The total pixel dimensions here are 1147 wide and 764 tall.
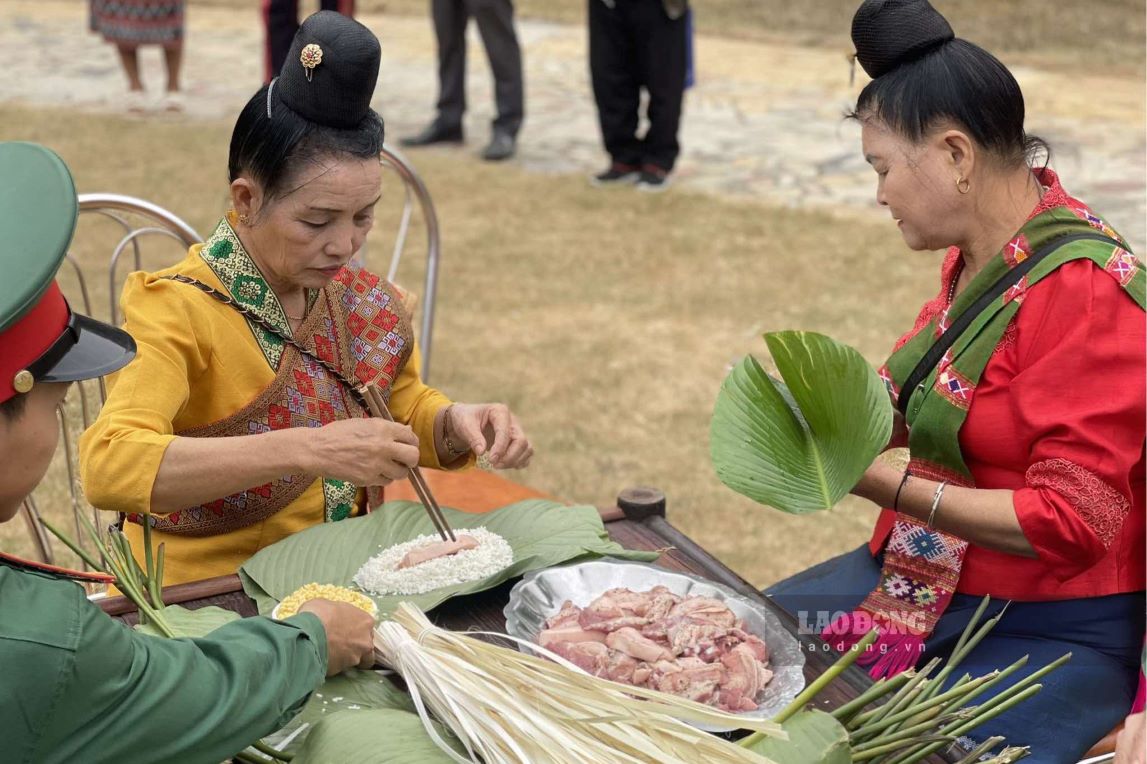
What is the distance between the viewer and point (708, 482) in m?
4.50

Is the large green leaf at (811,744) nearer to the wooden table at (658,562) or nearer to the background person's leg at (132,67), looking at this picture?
the wooden table at (658,562)

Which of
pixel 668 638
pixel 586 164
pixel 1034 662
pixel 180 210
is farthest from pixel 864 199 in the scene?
pixel 668 638

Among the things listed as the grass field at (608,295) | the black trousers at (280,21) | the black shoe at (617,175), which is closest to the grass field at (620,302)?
the grass field at (608,295)

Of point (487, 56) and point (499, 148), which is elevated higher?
point (487, 56)

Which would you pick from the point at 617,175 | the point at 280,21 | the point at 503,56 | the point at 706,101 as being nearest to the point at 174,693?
the point at 617,175

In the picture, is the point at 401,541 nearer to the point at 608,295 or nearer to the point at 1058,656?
the point at 1058,656

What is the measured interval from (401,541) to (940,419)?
0.88 meters

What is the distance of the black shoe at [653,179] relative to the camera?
7551mm

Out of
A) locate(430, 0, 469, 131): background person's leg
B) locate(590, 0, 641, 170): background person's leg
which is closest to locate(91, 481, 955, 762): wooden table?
locate(590, 0, 641, 170): background person's leg

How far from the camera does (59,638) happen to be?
1.32m

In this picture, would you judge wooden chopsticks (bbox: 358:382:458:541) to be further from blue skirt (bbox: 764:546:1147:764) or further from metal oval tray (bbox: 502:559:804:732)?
blue skirt (bbox: 764:546:1147:764)

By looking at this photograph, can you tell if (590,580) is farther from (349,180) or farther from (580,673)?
(349,180)

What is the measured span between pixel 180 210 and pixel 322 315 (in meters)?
5.06

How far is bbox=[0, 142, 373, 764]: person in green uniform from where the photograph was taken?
131 centimetres
